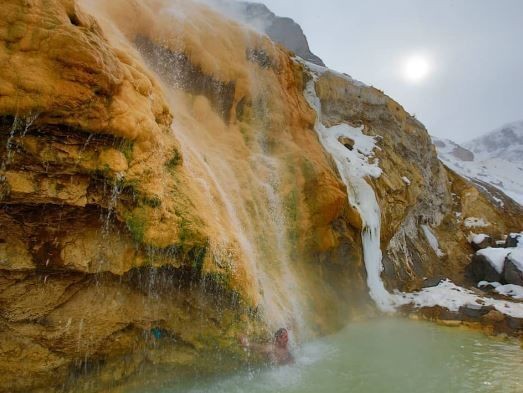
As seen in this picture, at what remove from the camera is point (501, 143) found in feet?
315

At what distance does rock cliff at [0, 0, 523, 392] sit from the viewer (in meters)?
5.06

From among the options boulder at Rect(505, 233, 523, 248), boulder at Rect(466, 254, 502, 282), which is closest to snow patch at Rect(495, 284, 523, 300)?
boulder at Rect(466, 254, 502, 282)

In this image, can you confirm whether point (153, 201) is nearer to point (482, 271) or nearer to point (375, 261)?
point (375, 261)

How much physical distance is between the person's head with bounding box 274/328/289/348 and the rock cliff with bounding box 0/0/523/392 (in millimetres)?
179

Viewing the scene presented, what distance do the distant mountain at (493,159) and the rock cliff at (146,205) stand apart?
19666 millimetres

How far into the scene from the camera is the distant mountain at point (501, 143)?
8538 cm

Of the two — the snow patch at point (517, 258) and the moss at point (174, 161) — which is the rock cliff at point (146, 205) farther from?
the snow patch at point (517, 258)

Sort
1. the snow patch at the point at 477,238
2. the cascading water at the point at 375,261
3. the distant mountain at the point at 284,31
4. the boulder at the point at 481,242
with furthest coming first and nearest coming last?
the distant mountain at the point at 284,31 < the snow patch at the point at 477,238 < the boulder at the point at 481,242 < the cascading water at the point at 375,261

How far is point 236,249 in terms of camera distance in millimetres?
7188

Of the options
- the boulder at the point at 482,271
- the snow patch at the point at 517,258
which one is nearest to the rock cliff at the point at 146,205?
the boulder at the point at 482,271

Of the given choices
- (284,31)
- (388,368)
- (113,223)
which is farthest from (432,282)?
(284,31)

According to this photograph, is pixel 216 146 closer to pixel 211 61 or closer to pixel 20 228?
pixel 211 61

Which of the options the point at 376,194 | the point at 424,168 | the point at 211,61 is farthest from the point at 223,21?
the point at 424,168

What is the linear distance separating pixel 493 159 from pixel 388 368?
175ft
